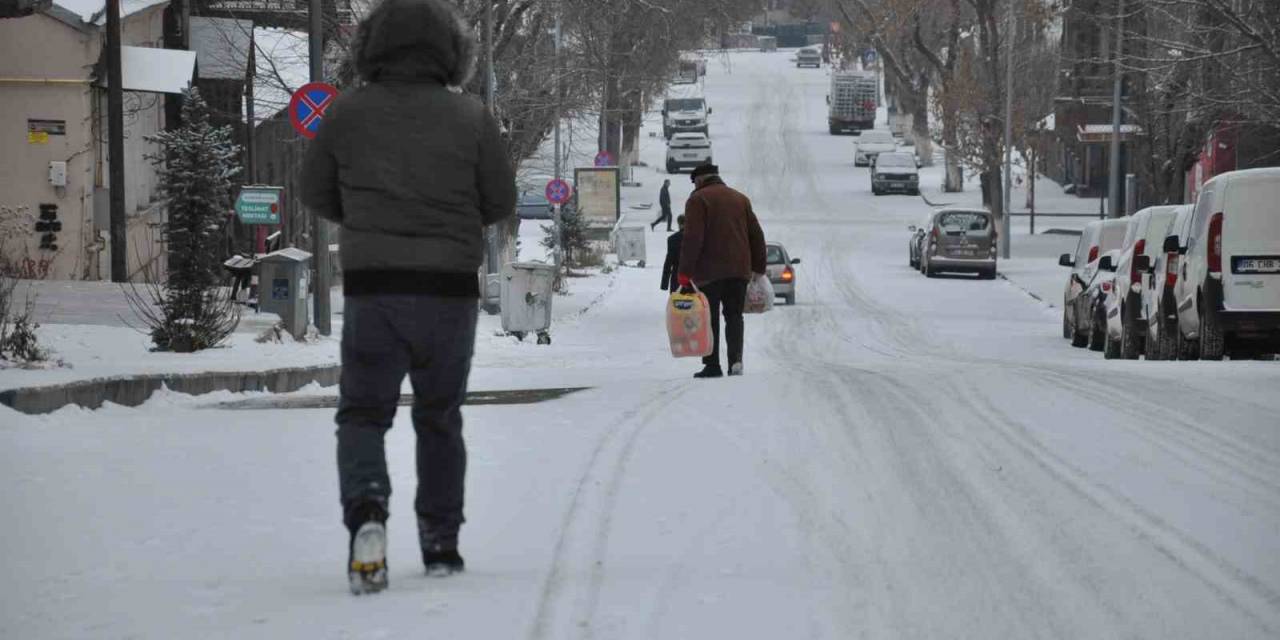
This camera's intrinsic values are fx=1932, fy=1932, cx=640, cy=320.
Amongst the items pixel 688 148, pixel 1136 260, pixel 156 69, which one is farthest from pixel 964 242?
pixel 688 148

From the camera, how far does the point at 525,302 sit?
26250mm

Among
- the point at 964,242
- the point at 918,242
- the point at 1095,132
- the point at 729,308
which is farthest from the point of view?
the point at 1095,132

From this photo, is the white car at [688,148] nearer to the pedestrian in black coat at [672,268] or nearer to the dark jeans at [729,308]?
the pedestrian in black coat at [672,268]

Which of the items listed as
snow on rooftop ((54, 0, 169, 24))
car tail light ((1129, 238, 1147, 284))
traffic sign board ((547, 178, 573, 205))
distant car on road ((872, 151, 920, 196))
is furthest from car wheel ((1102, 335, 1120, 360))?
distant car on road ((872, 151, 920, 196))

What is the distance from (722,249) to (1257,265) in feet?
19.3

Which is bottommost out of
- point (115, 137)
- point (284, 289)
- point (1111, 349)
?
point (1111, 349)

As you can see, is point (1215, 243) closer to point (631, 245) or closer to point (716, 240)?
point (716, 240)

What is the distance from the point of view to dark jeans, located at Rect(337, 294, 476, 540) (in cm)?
567

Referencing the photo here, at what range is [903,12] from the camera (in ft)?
201

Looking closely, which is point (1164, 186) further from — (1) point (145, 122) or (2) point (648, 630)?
(2) point (648, 630)

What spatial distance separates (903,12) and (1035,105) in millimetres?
7481

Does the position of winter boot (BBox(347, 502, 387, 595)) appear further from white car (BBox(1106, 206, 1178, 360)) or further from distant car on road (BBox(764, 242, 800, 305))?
distant car on road (BBox(764, 242, 800, 305))

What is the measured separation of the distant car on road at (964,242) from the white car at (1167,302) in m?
24.2

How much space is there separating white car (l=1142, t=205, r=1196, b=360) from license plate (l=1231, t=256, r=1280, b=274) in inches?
45.5
